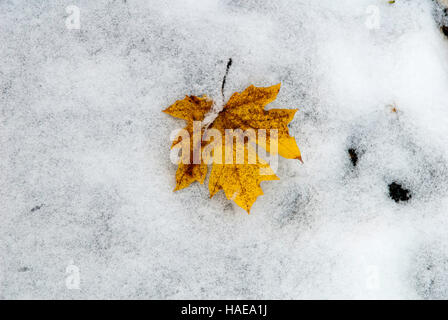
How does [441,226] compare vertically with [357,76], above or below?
below

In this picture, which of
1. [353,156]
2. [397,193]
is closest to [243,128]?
[353,156]

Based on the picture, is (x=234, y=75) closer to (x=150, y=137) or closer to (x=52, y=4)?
Result: (x=150, y=137)

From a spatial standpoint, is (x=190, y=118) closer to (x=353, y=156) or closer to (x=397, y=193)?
(x=353, y=156)

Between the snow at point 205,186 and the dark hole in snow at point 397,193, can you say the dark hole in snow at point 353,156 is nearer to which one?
the snow at point 205,186

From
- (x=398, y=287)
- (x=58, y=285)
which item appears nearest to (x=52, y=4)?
(x=58, y=285)

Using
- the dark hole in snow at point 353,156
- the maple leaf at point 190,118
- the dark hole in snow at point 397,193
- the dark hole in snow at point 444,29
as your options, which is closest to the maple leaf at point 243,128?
the maple leaf at point 190,118
